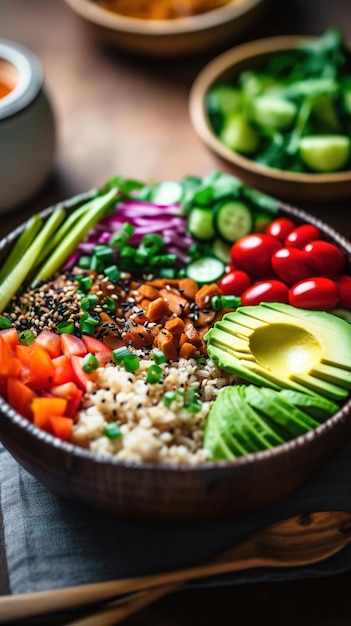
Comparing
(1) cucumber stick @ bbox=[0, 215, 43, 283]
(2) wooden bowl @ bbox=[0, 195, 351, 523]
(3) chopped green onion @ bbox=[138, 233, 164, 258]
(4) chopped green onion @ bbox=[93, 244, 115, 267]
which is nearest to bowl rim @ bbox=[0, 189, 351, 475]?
(2) wooden bowl @ bbox=[0, 195, 351, 523]

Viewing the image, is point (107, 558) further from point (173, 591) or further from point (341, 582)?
point (341, 582)

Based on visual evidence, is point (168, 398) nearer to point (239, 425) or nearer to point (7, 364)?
point (239, 425)

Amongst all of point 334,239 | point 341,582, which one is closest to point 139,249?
point 334,239

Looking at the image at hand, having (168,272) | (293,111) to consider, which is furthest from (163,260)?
(293,111)

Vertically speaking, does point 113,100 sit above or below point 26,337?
above

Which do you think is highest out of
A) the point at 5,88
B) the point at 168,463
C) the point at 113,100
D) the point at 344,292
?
the point at 5,88

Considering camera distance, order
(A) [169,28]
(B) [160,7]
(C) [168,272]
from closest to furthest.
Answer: (C) [168,272] → (A) [169,28] → (B) [160,7]

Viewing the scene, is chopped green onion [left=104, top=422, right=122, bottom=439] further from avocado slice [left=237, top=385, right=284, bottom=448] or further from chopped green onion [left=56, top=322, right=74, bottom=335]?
chopped green onion [left=56, top=322, right=74, bottom=335]
